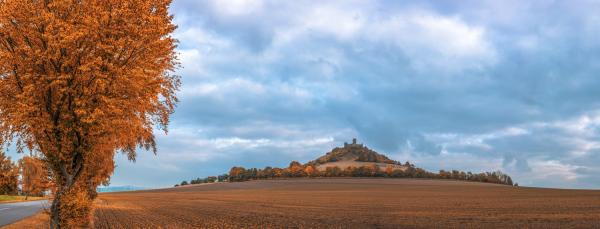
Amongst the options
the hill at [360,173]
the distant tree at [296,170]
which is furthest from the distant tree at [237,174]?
the distant tree at [296,170]

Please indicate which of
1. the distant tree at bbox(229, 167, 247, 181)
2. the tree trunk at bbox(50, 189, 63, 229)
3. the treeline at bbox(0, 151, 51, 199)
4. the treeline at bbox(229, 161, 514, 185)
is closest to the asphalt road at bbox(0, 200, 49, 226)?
the tree trunk at bbox(50, 189, 63, 229)

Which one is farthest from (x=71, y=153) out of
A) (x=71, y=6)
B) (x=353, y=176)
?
(x=353, y=176)

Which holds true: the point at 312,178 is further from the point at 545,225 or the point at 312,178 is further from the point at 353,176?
the point at 545,225

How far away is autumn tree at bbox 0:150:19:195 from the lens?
341 ft

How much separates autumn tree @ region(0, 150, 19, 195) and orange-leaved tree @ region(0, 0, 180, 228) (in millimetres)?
93412

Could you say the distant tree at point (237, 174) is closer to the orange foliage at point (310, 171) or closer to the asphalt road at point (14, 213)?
the orange foliage at point (310, 171)

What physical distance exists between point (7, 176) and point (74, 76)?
9847 centimetres

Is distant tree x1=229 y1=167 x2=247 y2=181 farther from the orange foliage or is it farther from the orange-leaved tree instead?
the orange-leaved tree

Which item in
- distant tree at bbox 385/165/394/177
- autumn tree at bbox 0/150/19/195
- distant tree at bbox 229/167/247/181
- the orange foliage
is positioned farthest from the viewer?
distant tree at bbox 229/167/247/181

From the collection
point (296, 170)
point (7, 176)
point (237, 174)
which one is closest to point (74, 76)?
point (7, 176)

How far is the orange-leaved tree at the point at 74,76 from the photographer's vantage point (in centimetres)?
2189

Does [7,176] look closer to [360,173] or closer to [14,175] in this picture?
[14,175]

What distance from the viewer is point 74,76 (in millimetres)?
22609

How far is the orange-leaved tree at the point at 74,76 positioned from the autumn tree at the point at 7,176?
9341cm
